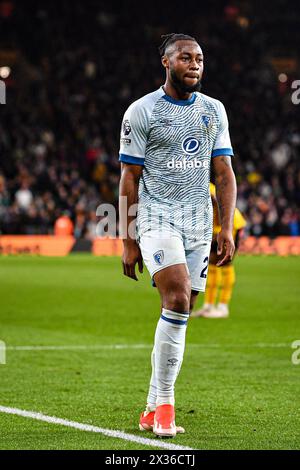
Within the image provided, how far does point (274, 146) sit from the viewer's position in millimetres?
40344

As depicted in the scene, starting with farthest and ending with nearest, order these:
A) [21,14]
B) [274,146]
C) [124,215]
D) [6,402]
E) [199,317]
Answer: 1. [21,14]
2. [274,146]
3. [199,317]
4. [6,402]
5. [124,215]

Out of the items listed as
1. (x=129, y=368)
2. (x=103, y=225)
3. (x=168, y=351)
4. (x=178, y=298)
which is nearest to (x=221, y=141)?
(x=178, y=298)

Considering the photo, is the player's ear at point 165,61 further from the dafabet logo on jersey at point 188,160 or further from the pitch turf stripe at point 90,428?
the pitch turf stripe at point 90,428

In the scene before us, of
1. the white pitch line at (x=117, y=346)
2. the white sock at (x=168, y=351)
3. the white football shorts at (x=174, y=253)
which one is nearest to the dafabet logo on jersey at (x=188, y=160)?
the white football shorts at (x=174, y=253)

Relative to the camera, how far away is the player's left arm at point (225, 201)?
731 cm

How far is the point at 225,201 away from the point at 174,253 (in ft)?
1.91

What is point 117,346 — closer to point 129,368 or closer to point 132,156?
point 129,368

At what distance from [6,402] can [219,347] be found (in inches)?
176

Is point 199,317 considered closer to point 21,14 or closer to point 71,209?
point 71,209

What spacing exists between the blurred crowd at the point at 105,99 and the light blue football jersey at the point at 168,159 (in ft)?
85.8

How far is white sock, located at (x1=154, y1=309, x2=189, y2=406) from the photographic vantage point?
707 centimetres


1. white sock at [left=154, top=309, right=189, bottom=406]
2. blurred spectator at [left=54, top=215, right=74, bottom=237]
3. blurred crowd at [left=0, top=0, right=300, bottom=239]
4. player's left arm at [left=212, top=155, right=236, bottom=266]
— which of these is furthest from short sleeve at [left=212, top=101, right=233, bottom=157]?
blurred crowd at [left=0, top=0, right=300, bottom=239]

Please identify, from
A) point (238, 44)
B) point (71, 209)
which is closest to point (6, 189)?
point (71, 209)

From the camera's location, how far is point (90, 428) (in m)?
7.18
